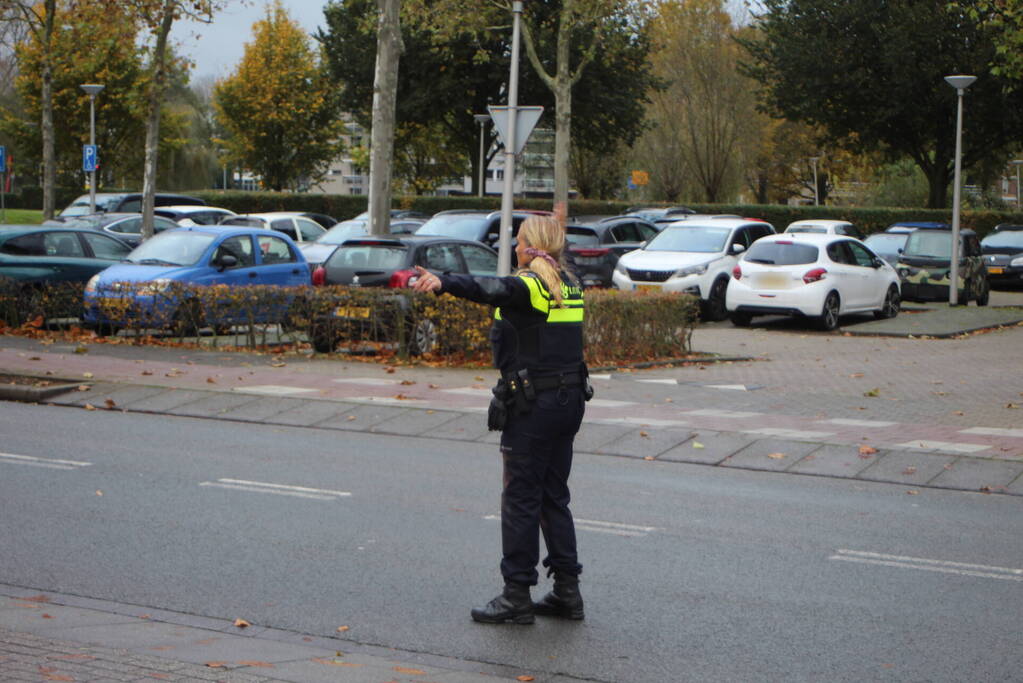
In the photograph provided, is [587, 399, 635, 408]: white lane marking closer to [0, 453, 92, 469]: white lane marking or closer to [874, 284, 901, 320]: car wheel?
[0, 453, 92, 469]: white lane marking

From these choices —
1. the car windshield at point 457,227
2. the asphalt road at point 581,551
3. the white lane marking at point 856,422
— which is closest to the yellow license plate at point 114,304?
the asphalt road at point 581,551

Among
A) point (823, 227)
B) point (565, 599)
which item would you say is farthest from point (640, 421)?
point (823, 227)

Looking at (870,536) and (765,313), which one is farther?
(765,313)

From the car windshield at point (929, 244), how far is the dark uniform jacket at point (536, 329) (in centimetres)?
2447

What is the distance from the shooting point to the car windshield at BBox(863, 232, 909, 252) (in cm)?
3122

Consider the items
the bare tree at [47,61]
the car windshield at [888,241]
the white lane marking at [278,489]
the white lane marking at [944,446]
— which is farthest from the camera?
the car windshield at [888,241]

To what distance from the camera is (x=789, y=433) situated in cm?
1149

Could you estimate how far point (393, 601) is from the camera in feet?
20.9

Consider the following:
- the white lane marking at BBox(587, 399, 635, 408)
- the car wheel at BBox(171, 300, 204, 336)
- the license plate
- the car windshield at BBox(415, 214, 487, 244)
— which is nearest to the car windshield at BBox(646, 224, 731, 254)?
the license plate

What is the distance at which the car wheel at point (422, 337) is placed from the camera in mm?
15797

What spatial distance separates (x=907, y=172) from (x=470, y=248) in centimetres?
5952

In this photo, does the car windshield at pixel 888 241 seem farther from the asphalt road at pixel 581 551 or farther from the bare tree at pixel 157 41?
the asphalt road at pixel 581 551

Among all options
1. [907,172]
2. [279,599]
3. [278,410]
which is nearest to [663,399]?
[278,410]

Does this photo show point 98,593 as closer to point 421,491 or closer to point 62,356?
point 421,491
